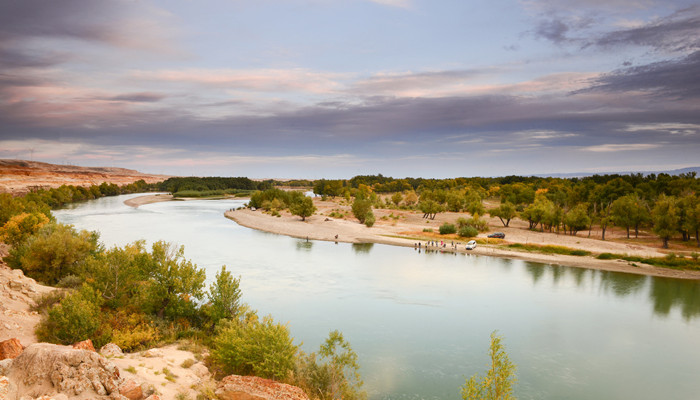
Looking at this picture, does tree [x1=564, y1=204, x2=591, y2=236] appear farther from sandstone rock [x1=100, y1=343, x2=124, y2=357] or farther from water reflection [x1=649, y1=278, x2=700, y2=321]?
sandstone rock [x1=100, y1=343, x2=124, y2=357]

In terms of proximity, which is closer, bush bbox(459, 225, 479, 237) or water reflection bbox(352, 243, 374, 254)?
water reflection bbox(352, 243, 374, 254)

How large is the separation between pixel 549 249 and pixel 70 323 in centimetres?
6259

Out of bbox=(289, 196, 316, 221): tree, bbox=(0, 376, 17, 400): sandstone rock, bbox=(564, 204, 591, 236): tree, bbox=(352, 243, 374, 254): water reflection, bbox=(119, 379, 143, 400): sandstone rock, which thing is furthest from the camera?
bbox=(289, 196, 316, 221): tree

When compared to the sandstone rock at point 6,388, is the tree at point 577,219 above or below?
above

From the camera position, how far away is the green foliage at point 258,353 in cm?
1876

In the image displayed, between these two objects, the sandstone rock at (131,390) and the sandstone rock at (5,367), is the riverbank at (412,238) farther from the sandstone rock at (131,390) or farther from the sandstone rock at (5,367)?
the sandstone rock at (5,367)

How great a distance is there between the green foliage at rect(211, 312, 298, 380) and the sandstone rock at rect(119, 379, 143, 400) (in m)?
4.82

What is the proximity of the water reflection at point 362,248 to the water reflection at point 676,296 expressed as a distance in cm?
3762

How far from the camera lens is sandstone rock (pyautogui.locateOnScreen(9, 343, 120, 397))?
12898 mm

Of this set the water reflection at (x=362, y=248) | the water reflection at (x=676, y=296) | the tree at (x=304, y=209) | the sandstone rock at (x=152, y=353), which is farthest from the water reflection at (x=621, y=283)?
the tree at (x=304, y=209)

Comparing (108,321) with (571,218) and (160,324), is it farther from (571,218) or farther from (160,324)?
(571,218)

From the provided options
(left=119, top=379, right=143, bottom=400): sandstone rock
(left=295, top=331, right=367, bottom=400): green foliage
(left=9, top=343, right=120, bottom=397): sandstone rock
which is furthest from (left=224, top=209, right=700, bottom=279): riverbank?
(left=9, top=343, right=120, bottom=397): sandstone rock

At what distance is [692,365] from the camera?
25.9 meters

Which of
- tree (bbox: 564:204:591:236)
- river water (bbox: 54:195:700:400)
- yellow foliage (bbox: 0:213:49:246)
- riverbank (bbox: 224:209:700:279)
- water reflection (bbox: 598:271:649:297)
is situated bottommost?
river water (bbox: 54:195:700:400)
